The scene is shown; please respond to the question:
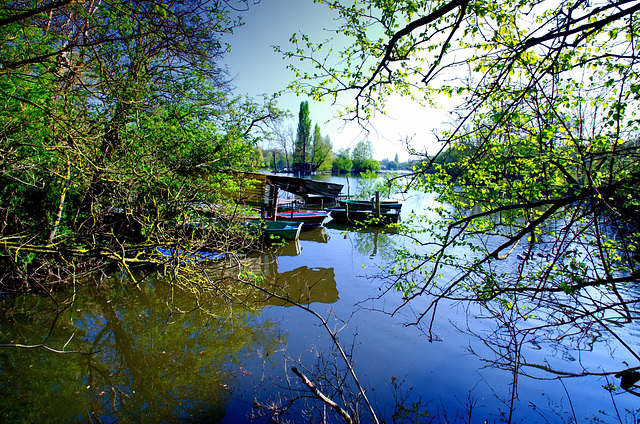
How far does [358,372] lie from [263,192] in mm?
10037

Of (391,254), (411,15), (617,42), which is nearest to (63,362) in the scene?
(411,15)

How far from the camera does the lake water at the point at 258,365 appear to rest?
4359 millimetres

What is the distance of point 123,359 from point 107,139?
13.8 ft

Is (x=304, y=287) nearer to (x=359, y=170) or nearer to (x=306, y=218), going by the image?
(x=359, y=170)

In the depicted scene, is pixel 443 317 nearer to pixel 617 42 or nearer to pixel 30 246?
pixel 617 42

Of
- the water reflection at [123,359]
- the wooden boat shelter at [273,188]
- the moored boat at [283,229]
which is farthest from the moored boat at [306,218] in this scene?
the water reflection at [123,359]

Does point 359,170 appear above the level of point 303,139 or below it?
below

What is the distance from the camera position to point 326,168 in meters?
72.7

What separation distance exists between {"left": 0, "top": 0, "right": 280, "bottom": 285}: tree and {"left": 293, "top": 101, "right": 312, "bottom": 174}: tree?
176 feet

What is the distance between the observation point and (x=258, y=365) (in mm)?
5355

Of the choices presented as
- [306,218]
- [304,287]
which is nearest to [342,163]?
[306,218]

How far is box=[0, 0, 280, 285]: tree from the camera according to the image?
14.5ft

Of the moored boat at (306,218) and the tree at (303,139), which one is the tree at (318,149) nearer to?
the tree at (303,139)

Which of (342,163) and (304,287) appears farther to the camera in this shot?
(342,163)
